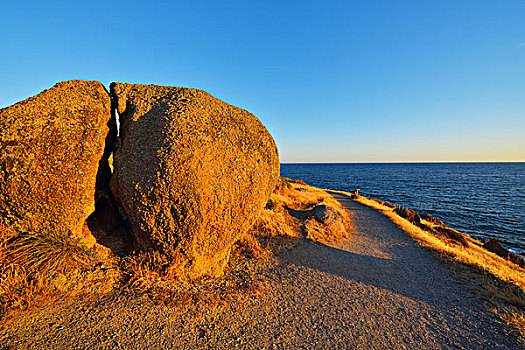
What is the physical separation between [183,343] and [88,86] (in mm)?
7392

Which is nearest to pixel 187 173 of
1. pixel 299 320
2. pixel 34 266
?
pixel 34 266

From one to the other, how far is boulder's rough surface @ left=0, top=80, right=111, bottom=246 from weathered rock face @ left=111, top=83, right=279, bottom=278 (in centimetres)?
72

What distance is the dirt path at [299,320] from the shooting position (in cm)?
432

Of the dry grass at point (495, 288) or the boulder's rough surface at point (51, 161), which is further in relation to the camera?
the dry grass at point (495, 288)

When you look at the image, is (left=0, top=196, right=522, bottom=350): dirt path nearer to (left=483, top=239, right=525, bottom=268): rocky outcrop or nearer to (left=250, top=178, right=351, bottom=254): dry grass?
(left=250, top=178, right=351, bottom=254): dry grass

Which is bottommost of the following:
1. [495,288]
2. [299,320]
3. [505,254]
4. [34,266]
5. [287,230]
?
[505,254]

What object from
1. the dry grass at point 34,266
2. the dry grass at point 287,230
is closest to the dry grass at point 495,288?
the dry grass at point 287,230

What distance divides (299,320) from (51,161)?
7.10m

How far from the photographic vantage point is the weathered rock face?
19.4 ft

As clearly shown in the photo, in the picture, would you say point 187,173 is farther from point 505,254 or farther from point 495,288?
point 505,254

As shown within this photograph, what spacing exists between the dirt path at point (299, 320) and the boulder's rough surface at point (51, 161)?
2.10 metres

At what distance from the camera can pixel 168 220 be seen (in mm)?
5996

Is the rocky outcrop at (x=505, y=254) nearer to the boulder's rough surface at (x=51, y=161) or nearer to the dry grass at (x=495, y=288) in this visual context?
the dry grass at (x=495, y=288)

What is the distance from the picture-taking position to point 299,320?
525cm
